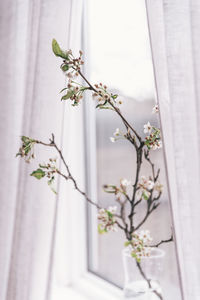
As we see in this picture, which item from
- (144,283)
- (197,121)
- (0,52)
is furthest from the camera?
(0,52)

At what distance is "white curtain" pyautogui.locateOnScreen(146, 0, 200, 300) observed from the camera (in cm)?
59

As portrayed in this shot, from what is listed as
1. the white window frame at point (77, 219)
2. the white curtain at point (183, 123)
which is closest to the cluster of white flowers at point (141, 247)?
the white curtain at point (183, 123)

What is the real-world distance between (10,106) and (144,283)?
2.17 ft

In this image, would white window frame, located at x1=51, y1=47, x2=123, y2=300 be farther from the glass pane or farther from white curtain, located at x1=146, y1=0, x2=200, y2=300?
white curtain, located at x1=146, y1=0, x2=200, y2=300

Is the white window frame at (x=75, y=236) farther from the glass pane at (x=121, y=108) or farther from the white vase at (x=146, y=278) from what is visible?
the white vase at (x=146, y=278)

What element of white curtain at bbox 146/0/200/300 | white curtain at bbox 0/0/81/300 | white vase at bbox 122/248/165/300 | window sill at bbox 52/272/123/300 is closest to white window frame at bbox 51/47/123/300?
window sill at bbox 52/272/123/300

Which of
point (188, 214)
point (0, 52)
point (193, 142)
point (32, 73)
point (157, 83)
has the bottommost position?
point (188, 214)

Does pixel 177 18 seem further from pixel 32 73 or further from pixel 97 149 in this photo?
pixel 97 149

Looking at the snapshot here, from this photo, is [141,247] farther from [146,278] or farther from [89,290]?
[89,290]

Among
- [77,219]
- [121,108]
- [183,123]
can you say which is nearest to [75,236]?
[77,219]

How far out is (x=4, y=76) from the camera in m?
1.08

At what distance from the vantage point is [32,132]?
991 mm

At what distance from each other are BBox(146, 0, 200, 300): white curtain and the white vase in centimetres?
29

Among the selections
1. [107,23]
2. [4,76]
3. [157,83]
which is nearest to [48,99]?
[4,76]
